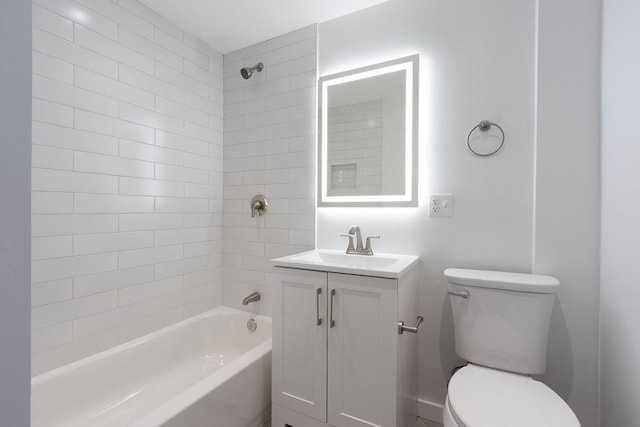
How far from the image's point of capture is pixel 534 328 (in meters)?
1.30

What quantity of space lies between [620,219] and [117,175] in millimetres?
2411

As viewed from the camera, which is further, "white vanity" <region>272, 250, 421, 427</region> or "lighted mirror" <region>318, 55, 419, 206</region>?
"lighted mirror" <region>318, 55, 419, 206</region>

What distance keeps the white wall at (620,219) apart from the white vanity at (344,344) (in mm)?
780

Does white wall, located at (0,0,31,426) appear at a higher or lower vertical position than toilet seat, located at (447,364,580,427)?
higher

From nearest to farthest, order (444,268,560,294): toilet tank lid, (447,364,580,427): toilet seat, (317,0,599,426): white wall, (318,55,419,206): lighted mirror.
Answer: (447,364,580,427): toilet seat → (444,268,560,294): toilet tank lid → (317,0,599,426): white wall → (318,55,419,206): lighted mirror

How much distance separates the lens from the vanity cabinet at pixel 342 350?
1.30 metres

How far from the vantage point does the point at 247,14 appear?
191 centimetres

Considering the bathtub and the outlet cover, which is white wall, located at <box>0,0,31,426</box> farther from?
the outlet cover

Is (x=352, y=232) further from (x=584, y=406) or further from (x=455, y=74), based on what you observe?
(x=584, y=406)

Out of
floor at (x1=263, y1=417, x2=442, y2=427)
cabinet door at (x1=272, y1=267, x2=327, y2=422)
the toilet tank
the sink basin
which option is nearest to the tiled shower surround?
the sink basin

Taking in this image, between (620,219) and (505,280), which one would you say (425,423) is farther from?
(620,219)

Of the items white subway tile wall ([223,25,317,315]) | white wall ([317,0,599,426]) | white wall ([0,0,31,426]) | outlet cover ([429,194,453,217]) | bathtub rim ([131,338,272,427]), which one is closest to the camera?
white wall ([0,0,31,426])

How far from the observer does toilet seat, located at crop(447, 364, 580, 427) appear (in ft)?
3.20

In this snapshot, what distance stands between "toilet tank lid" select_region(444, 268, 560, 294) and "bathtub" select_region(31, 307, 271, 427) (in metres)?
1.11
